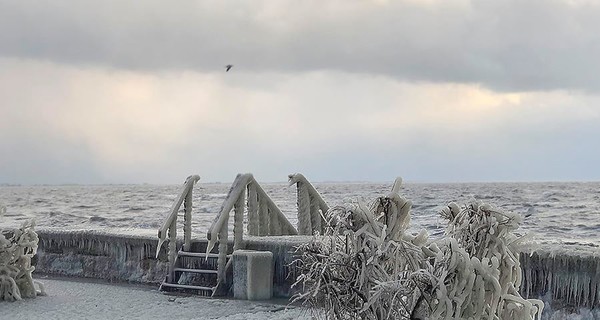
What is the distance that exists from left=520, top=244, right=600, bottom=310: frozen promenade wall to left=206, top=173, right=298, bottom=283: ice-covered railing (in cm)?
487

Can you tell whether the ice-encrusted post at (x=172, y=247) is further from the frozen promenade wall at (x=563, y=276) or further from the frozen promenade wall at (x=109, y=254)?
the frozen promenade wall at (x=563, y=276)

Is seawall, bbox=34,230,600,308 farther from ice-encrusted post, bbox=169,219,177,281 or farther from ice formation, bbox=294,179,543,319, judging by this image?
ice formation, bbox=294,179,543,319

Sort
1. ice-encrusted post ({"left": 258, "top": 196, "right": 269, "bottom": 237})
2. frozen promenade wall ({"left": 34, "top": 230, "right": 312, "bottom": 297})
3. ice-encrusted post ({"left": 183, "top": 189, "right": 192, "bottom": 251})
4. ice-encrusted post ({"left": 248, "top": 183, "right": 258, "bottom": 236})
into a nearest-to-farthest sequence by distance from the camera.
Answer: frozen promenade wall ({"left": 34, "top": 230, "right": 312, "bottom": 297}) < ice-encrusted post ({"left": 183, "top": 189, "right": 192, "bottom": 251}) < ice-encrusted post ({"left": 248, "top": 183, "right": 258, "bottom": 236}) < ice-encrusted post ({"left": 258, "top": 196, "right": 269, "bottom": 237})

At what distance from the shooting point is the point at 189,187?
14.7 meters

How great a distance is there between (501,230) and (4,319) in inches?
314

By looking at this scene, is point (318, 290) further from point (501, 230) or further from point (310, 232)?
point (310, 232)

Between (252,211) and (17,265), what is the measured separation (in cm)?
415

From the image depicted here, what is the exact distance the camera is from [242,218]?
1396 centimetres

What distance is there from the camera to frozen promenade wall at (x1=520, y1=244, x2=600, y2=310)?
1065cm

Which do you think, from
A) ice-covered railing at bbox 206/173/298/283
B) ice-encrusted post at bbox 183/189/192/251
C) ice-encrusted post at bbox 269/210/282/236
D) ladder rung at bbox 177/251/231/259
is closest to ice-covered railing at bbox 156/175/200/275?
ice-encrusted post at bbox 183/189/192/251

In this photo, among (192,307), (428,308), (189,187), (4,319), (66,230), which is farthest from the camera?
(66,230)

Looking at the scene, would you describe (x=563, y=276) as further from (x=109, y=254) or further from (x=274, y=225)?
(x=109, y=254)

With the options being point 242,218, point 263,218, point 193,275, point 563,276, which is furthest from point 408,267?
point 263,218

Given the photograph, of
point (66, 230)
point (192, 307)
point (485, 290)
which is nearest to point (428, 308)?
point (485, 290)
